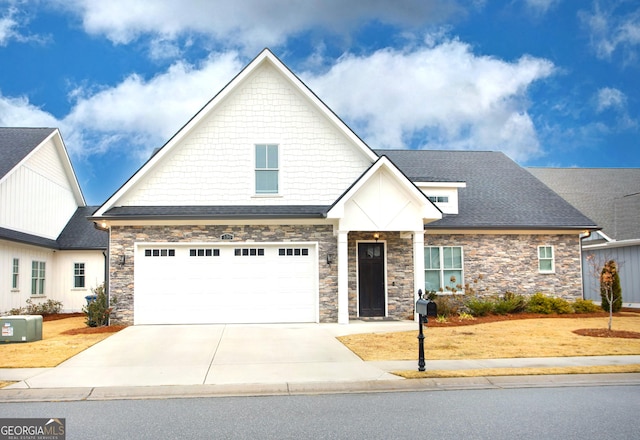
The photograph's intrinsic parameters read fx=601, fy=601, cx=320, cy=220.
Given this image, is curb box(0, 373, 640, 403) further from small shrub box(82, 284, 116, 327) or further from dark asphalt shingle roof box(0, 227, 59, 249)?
dark asphalt shingle roof box(0, 227, 59, 249)

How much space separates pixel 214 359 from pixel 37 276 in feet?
53.3

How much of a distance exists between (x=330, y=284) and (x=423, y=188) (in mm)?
6149

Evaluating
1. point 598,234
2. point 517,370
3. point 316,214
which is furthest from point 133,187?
point 598,234

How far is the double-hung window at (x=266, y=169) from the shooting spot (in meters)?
20.3

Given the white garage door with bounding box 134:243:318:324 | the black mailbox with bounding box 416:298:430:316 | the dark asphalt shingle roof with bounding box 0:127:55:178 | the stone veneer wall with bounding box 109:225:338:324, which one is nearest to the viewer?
the black mailbox with bounding box 416:298:430:316

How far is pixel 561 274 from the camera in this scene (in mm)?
22797

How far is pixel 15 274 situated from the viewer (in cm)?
2336

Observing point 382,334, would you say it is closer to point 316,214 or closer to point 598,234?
point 316,214

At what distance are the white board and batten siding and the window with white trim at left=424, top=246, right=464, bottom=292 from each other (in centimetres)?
1613

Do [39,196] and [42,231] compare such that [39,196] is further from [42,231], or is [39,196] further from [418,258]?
[418,258]

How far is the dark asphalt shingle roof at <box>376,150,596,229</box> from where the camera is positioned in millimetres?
22594

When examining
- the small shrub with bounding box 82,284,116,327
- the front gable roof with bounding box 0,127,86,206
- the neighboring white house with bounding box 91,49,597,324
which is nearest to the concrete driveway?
the small shrub with bounding box 82,284,116,327

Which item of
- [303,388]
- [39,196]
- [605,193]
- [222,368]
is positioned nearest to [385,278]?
[222,368]

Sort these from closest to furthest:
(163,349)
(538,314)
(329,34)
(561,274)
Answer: (163,349) < (538,314) < (561,274) < (329,34)
